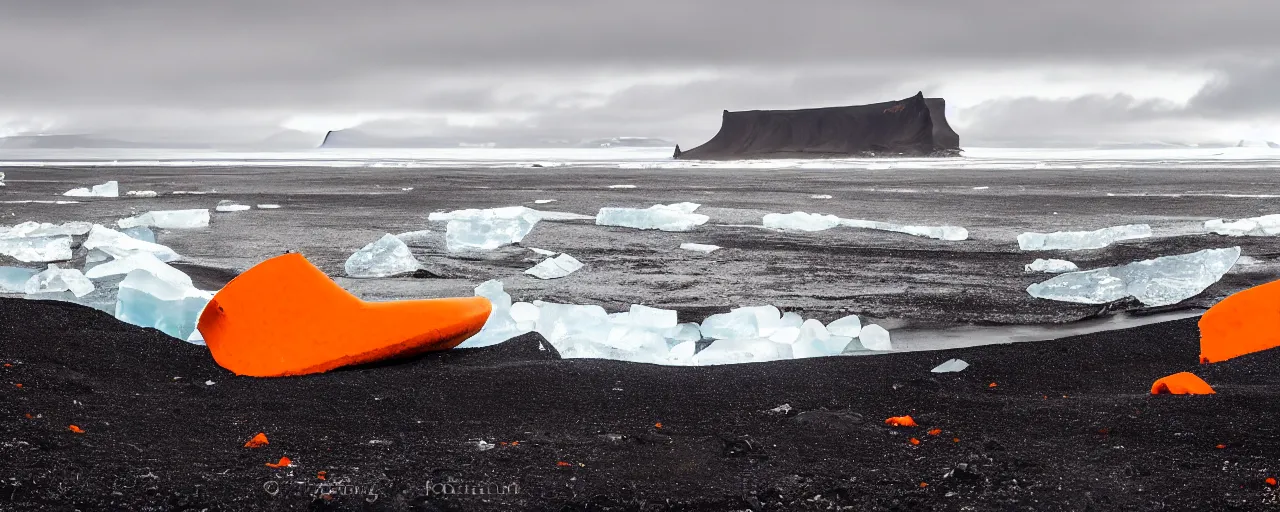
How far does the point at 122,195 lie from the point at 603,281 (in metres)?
14.7

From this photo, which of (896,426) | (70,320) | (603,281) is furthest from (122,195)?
(896,426)

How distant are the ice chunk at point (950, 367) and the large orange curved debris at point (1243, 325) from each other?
104cm

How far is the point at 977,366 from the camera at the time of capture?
13.8ft

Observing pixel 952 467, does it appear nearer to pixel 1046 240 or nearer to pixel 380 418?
pixel 380 418

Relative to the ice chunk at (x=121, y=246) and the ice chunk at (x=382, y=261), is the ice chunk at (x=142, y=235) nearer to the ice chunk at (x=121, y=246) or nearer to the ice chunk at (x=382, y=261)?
the ice chunk at (x=121, y=246)

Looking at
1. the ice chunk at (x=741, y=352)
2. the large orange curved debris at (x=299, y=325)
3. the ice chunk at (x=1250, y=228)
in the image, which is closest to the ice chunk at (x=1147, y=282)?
the ice chunk at (x=741, y=352)

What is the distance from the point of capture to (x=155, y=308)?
A: 16.0ft

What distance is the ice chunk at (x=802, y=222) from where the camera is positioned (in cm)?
1082

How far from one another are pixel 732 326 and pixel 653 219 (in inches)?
238

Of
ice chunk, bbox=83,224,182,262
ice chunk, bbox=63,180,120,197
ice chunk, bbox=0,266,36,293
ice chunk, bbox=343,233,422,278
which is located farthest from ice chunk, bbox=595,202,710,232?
ice chunk, bbox=63,180,120,197

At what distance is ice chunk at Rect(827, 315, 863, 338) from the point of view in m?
5.09

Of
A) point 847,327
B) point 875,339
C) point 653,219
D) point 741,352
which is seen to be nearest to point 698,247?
point 653,219

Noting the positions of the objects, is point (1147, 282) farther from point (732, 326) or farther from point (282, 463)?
point (282, 463)

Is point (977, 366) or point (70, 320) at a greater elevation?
point (70, 320)
